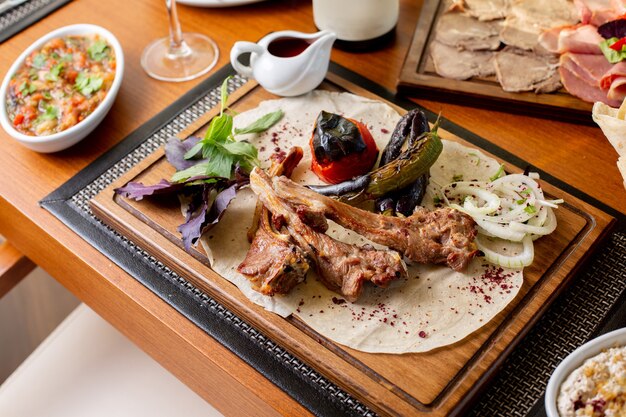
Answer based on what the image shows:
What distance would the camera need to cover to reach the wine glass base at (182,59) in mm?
2396

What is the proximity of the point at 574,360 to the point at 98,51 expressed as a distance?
1671mm

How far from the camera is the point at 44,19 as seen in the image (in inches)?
103

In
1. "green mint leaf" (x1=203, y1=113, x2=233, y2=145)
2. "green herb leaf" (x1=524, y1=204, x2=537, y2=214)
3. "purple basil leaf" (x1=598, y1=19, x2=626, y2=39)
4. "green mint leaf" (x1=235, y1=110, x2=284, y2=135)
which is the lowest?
"green mint leaf" (x1=235, y1=110, x2=284, y2=135)

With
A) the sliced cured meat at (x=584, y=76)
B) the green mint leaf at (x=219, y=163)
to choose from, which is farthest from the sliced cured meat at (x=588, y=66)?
the green mint leaf at (x=219, y=163)

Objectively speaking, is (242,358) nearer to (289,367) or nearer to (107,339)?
(289,367)

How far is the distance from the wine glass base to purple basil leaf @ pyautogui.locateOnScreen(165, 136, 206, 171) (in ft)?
1.48

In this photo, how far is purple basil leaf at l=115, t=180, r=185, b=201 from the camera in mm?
1848

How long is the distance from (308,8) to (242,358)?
4.65ft

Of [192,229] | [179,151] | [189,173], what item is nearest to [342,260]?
[192,229]

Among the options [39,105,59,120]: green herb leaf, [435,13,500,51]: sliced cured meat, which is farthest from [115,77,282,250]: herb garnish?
[435,13,500,51]: sliced cured meat

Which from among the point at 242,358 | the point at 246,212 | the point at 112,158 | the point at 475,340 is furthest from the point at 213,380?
the point at 112,158

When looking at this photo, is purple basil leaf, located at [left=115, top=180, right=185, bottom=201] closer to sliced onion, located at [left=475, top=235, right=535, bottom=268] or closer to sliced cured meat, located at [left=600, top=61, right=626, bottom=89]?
sliced onion, located at [left=475, top=235, right=535, bottom=268]

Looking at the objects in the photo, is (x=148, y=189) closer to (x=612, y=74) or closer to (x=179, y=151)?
(x=179, y=151)

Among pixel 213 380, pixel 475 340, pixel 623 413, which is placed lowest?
pixel 213 380
